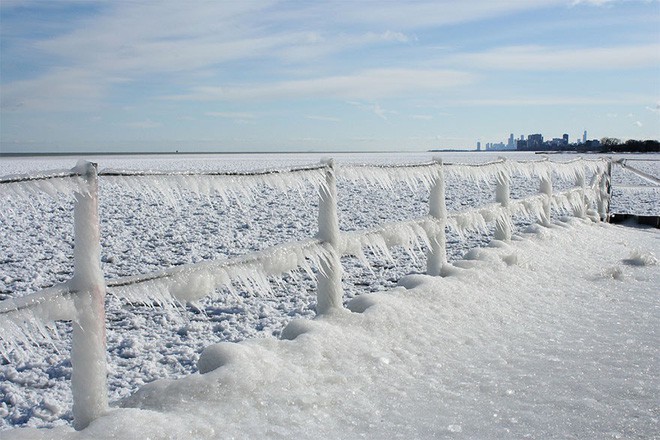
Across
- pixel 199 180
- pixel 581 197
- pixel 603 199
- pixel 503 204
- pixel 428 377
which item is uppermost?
pixel 199 180

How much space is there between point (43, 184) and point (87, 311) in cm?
54

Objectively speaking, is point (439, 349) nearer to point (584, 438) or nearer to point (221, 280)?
point (584, 438)

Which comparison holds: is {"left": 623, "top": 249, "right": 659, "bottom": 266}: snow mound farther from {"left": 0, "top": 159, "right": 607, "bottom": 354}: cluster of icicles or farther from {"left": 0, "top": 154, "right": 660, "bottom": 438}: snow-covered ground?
{"left": 0, "top": 159, "right": 607, "bottom": 354}: cluster of icicles

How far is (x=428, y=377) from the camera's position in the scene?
309 cm

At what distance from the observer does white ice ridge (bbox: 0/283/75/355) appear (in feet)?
7.21

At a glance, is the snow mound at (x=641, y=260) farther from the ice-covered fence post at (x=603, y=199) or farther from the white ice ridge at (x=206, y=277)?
the ice-covered fence post at (x=603, y=199)

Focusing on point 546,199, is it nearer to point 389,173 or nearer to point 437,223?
point 437,223

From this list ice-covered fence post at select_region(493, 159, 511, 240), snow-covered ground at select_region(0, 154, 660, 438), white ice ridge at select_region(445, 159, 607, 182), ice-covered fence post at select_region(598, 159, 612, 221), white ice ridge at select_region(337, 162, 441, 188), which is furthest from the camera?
ice-covered fence post at select_region(598, 159, 612, 221)

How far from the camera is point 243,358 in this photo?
9.66 ft

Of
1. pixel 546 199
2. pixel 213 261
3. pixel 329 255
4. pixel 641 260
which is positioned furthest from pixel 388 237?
pixel 546 199

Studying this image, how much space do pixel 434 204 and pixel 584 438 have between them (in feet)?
10.4

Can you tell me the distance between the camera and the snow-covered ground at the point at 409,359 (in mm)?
2578

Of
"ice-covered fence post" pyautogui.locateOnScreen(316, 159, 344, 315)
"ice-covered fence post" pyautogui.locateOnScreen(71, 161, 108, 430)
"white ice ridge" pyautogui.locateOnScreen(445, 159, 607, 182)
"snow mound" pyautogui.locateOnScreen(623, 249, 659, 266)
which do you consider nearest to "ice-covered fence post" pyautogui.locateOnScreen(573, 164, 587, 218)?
"white ice ridge" pyautogui.locateOnScreen(445, 159, 607, 182)

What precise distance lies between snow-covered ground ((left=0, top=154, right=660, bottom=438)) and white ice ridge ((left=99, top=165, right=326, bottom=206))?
0.27 m
